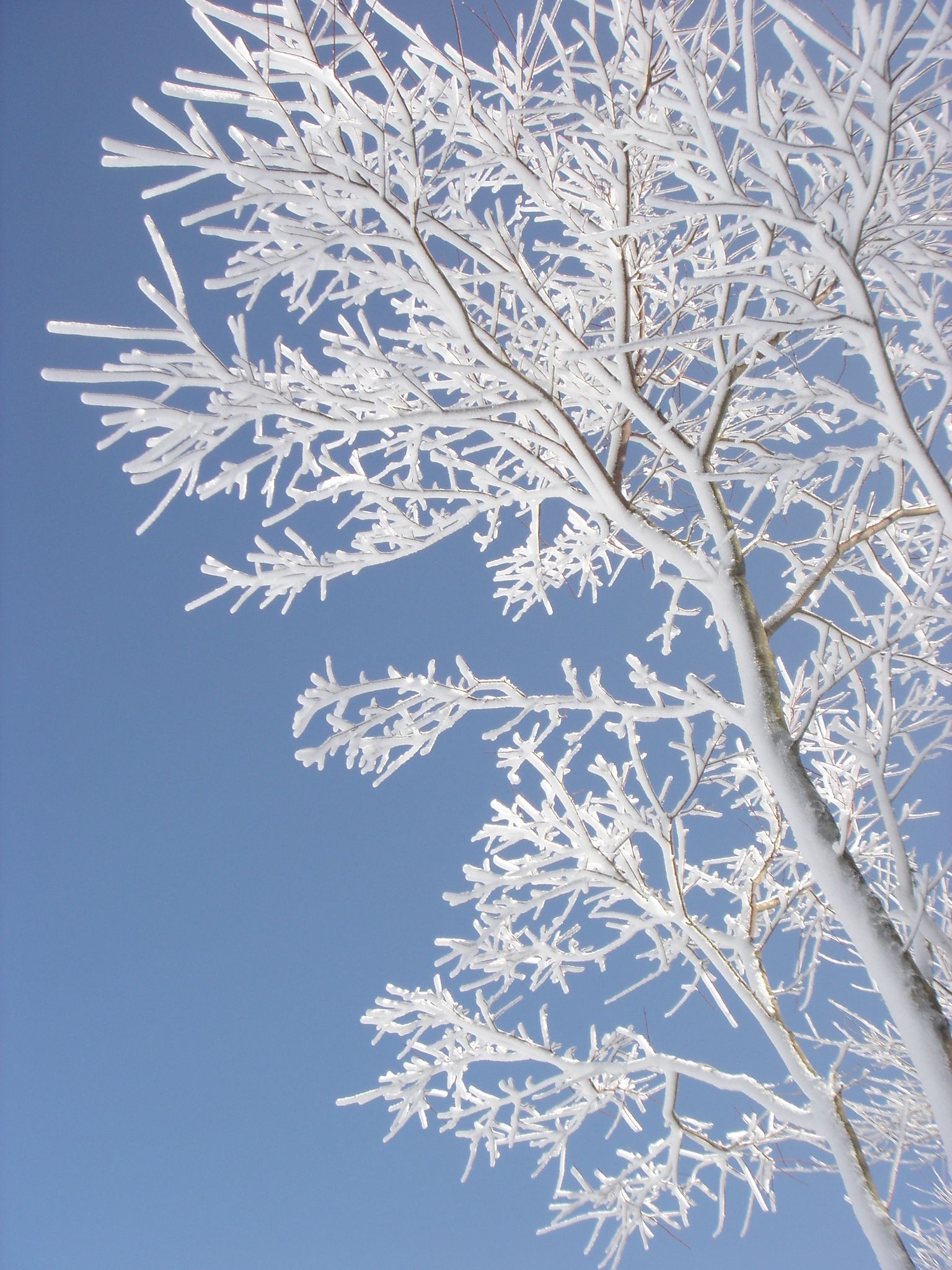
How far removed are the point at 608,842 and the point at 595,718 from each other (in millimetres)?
870

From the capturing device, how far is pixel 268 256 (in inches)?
98.3

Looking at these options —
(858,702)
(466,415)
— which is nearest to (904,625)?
(858,702)

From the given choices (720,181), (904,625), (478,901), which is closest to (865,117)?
(720,181)

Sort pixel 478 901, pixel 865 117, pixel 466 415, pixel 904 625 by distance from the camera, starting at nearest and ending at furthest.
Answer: pixel 865 117
pixel 904 625
pixel 466 415
pixel 478 901

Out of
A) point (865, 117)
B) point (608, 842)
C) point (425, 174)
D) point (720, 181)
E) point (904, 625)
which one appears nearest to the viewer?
point (865, 117)

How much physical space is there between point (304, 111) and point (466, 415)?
1119mm

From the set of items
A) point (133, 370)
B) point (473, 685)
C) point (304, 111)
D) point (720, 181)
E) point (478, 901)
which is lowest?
point (478, 901)

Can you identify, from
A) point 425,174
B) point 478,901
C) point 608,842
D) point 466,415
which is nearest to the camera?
point 425,174

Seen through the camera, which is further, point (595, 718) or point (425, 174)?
point (595, 718)

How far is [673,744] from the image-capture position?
3244 mm

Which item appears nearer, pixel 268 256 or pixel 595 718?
pixel 268 256

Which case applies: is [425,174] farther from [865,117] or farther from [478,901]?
[478,901]

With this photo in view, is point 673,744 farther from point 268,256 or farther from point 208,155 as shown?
point 208,155

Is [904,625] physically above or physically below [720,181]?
below
